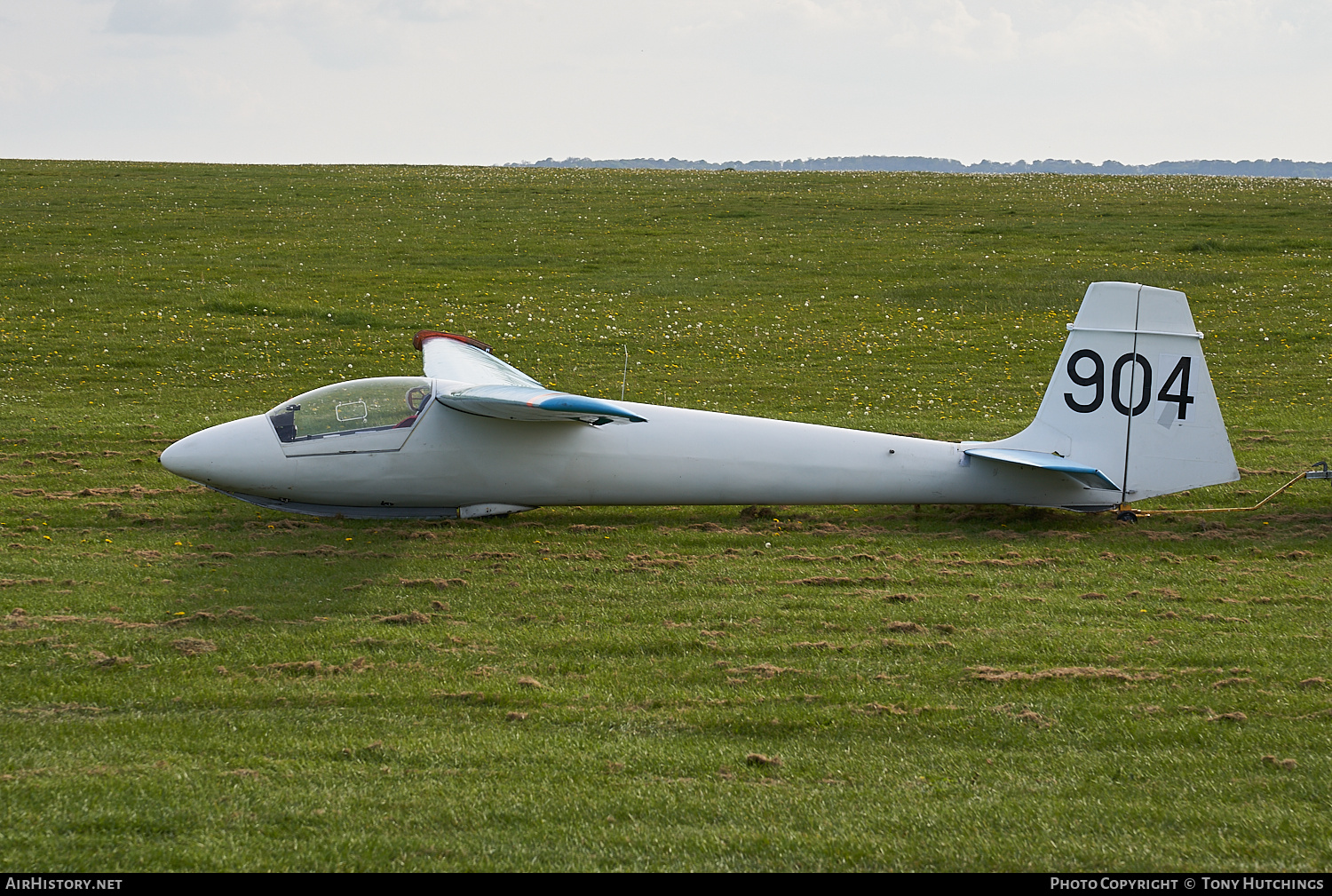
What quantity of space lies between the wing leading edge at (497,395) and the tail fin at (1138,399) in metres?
5.05

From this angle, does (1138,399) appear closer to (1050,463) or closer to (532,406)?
(1050,463)

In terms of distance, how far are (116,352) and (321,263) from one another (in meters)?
11.5

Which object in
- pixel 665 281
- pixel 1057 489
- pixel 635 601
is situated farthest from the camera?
pixel 665 281

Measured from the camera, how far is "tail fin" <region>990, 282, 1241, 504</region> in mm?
11648

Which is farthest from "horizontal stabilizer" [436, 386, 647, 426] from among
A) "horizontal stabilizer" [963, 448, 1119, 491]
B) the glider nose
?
"horizontal stabilizer" [963, 448, 1119, 491]

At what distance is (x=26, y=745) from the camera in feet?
21.1

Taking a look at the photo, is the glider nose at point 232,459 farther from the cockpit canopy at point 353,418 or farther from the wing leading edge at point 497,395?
the wing leading edge at point 497,395

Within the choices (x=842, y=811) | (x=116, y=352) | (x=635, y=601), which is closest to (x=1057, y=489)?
(x=635, y=601)

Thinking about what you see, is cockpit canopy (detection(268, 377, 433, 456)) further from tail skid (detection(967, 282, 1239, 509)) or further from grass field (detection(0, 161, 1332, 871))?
tail skid (detection(967, 282, 1239, 509))

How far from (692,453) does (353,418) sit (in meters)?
3.96

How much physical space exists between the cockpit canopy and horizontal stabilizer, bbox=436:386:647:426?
1.33 ft

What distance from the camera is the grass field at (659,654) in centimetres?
551

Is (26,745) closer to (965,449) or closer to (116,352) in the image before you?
(965,449)

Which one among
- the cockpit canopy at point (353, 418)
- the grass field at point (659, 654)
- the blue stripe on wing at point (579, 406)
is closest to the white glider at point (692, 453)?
the cockpit canopy at point (353, 418)
